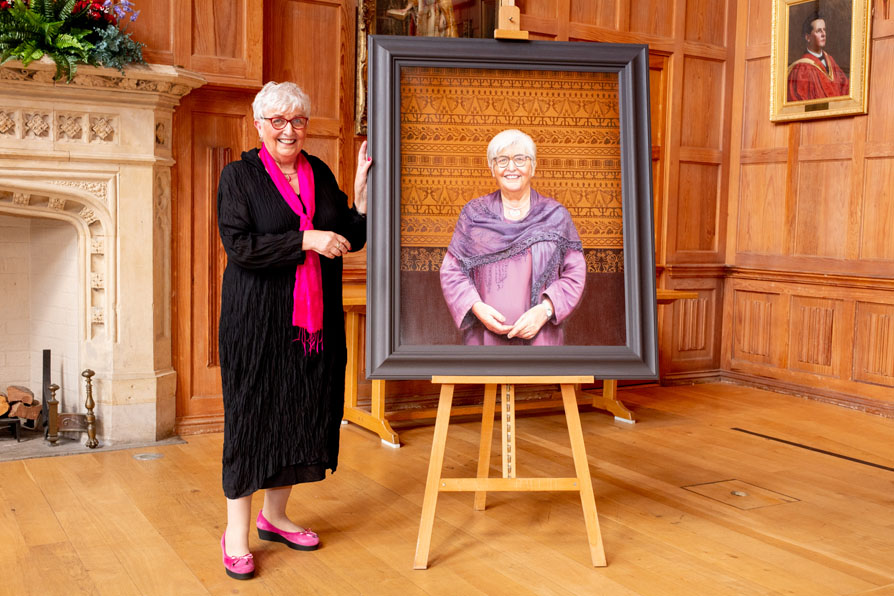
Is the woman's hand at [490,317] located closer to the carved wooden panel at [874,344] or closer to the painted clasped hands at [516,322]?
the painted clasped hands at [516,322]

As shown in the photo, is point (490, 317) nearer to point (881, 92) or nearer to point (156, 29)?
point (156, 29)

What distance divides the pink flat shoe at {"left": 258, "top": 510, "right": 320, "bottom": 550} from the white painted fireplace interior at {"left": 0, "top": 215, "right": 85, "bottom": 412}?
2038 mm

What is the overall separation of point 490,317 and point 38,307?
3207 mm

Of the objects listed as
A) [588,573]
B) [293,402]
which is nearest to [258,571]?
[293,402]

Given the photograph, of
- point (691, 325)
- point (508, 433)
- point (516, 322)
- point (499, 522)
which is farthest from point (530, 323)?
point (691, 325)

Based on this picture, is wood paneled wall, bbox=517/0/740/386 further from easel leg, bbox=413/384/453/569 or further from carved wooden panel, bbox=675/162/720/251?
easel leg, bbox=413/384/453/569

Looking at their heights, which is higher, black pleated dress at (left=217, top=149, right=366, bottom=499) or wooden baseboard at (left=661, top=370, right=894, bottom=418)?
black pleated dress at (left=217, top=149, right=366, bottom=499)

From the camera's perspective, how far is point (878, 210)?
6.01 m

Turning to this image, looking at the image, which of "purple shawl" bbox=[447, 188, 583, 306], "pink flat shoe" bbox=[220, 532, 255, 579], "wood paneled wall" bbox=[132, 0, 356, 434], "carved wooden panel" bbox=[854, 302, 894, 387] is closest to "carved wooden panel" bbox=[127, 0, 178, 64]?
"wood paneled wall" bbox=[132, 0, 356, 434]

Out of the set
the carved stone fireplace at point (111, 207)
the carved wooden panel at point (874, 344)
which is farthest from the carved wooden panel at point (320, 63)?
the carved wooden panel at point (874, 344)

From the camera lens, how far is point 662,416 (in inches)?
227

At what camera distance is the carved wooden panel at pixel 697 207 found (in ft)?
22.4

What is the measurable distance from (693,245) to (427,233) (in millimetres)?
4259

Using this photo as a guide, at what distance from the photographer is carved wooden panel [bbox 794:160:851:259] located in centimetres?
623
